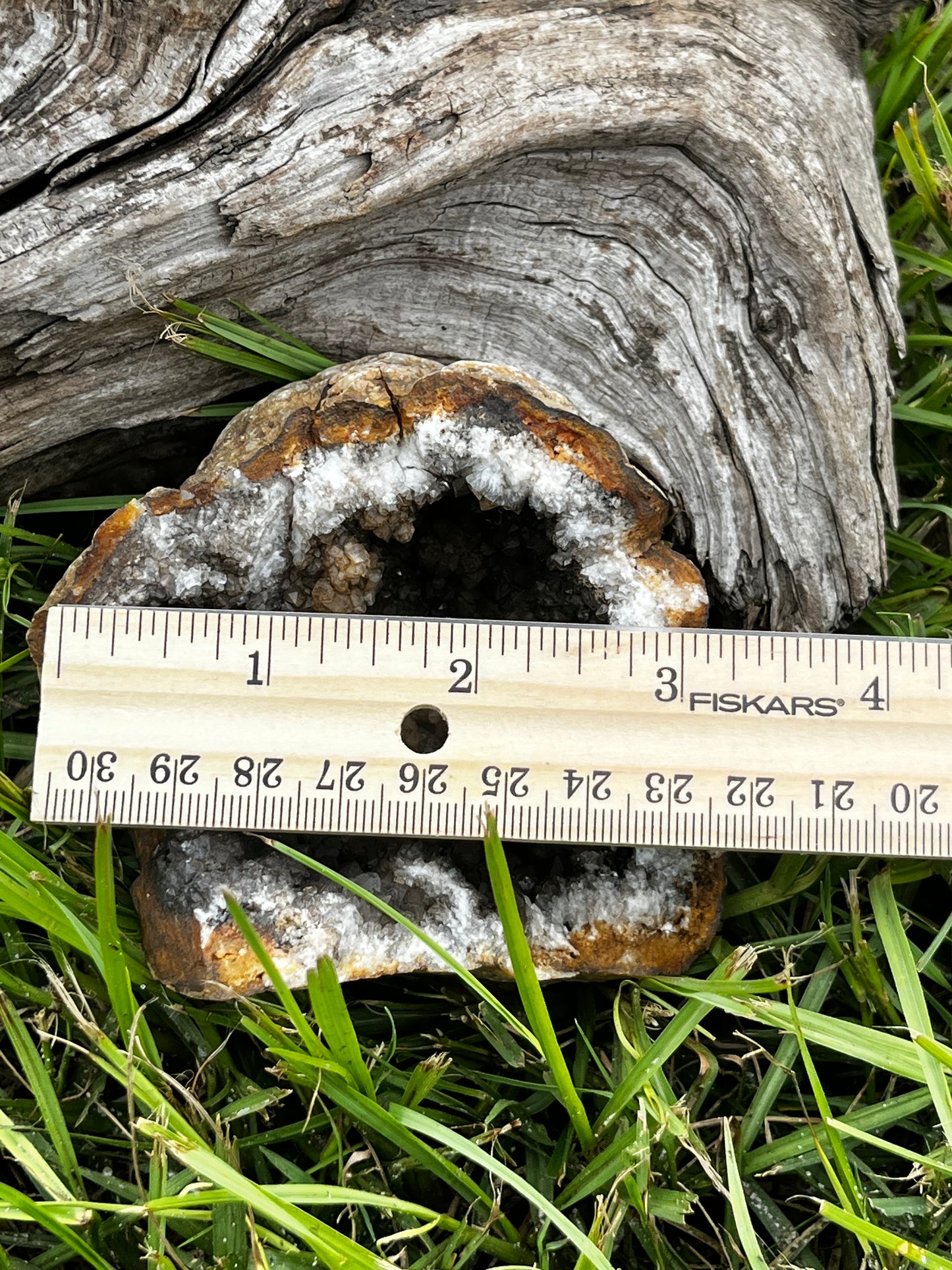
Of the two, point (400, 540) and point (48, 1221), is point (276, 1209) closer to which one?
point (48, 1221)

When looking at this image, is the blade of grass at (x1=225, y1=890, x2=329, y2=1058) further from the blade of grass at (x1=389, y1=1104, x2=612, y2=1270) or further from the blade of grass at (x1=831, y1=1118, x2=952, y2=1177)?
the blade of grass at (x1=831, y1=1118, x2=952, y2=1177)

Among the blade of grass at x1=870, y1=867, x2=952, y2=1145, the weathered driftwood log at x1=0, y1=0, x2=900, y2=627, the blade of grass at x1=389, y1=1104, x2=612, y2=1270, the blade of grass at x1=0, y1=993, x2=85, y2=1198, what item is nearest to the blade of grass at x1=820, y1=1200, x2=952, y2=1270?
the blade of grass at x1=870, y1=867, x2=952, y2=1145

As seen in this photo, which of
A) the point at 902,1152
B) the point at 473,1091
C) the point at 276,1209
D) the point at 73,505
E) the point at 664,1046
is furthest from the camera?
the point at 73,505

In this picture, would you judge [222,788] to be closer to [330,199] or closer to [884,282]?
[330,199]

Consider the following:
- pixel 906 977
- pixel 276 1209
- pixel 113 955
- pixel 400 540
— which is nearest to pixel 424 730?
pixel 400 540

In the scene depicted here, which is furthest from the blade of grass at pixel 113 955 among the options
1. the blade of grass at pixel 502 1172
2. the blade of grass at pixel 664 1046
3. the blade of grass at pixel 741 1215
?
the blade of grass at pixel 741 1215

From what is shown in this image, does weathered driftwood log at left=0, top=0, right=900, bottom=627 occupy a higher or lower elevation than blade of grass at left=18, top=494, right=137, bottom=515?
higher
